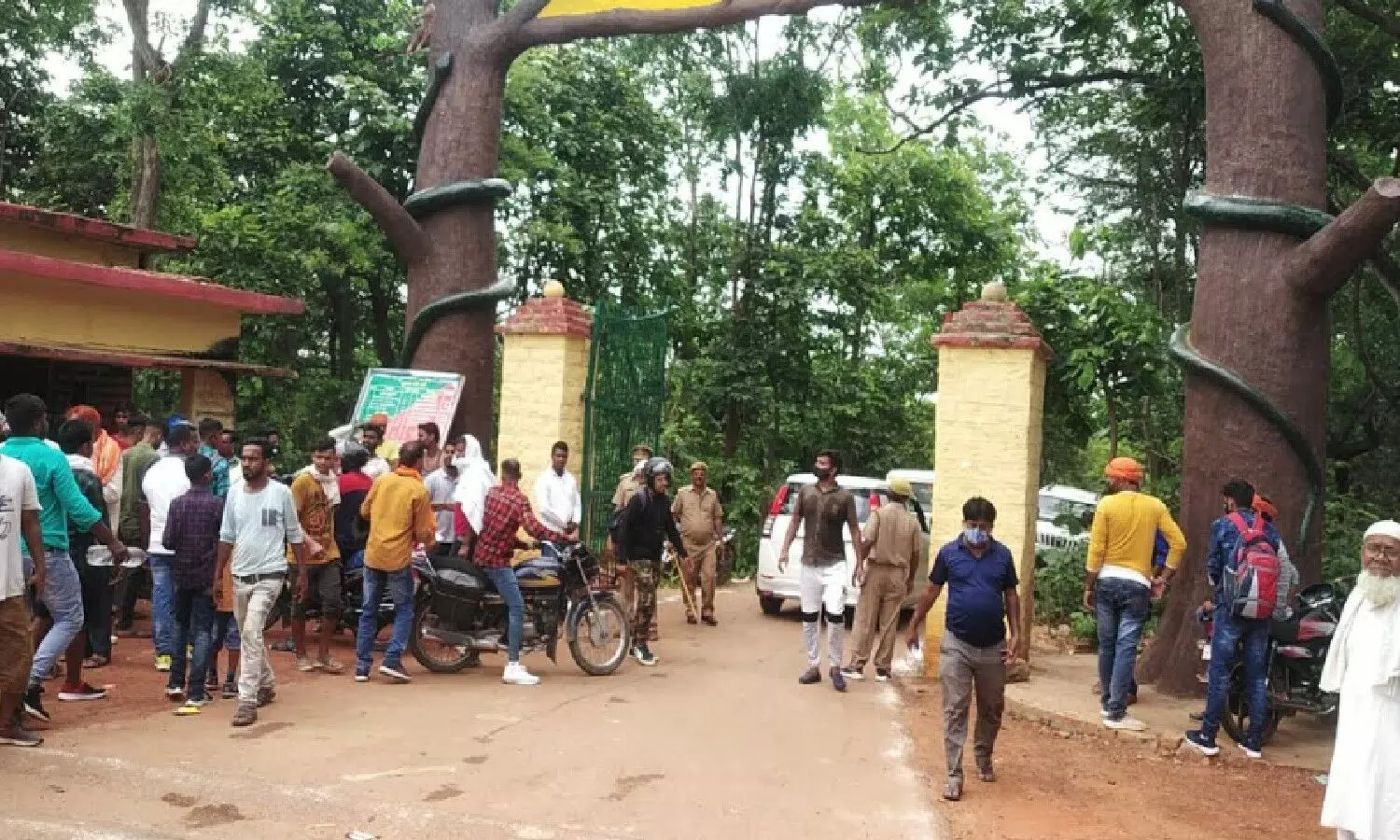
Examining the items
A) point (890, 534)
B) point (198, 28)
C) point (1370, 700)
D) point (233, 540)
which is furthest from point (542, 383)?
point (198, 28)

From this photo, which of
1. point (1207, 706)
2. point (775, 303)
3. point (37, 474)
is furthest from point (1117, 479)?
point (775, 303)

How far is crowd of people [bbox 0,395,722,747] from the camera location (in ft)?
19.4

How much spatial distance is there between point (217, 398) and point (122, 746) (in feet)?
22.0

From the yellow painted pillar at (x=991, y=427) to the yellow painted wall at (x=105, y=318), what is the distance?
749cm

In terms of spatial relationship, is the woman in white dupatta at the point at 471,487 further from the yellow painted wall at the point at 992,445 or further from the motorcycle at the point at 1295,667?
the motorcycle at the point at 1295,667

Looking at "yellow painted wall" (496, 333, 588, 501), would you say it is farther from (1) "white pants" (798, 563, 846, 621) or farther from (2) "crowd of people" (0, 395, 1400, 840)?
(1) "white pants" (798, 563, 846, 621)

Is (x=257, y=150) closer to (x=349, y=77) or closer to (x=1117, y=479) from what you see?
(x=349, y=77)

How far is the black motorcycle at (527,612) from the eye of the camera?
25.2ft

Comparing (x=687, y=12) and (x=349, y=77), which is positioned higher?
(x=349, y=77)

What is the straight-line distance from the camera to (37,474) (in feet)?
19.4

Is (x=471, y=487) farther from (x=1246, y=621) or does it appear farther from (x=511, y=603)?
(x=1246, y=621)

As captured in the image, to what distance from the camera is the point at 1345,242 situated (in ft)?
23.1

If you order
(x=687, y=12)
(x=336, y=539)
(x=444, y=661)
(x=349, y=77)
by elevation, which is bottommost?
(x=444, y=661)

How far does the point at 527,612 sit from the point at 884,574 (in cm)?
268
